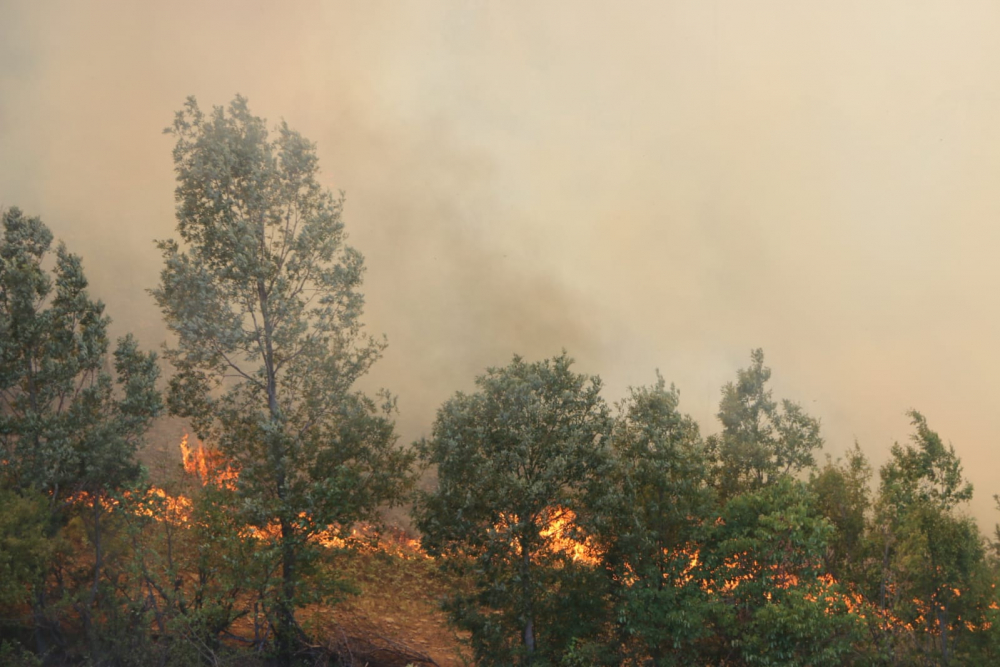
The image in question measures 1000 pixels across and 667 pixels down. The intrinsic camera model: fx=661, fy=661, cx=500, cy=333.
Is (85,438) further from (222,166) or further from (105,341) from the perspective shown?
(222,166)

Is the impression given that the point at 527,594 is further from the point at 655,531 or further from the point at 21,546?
the point at 21,546

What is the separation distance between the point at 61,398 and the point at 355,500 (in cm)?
1308

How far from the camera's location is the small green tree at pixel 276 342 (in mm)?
25578

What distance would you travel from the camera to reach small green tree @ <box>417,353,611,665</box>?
23719mm

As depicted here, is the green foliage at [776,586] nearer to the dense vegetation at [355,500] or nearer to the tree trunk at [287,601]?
the dense vegetation at [355,500]

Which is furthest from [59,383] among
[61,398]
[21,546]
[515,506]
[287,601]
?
[515,506]

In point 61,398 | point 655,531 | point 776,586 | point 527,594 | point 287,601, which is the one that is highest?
point 61,398

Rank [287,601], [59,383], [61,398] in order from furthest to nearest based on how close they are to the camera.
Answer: [61,398] < [59,383] < [287,601]

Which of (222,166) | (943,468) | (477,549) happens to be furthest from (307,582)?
(943,468)

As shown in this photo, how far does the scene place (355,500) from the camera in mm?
26062

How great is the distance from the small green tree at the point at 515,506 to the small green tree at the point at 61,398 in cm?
1267

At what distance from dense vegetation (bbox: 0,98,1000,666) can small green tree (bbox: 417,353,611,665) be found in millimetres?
101

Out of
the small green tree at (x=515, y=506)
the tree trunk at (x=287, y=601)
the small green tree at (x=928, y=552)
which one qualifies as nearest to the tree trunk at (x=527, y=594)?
the small green tree at (x=515, y=506)

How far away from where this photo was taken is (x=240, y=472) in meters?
25.7
